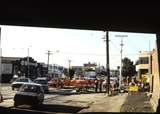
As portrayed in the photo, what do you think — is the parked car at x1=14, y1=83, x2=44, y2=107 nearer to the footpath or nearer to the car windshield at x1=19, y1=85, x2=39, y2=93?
the car windshield at x1=19, y1=85, x2=39, y2=93

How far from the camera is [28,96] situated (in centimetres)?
3225

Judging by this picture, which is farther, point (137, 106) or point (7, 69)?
point (7, 69)

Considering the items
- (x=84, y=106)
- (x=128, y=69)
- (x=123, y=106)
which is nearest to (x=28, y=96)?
(x=123, y=106)

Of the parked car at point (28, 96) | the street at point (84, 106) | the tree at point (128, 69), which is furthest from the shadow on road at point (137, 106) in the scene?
the tree at point (128, 69)

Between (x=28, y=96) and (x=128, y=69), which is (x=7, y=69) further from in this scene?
(x=28, y=96)

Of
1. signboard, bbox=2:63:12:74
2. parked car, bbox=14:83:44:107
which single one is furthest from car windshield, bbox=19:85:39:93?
signboard, bbox=2:63:12:74

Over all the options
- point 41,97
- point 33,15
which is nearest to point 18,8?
point 33,15

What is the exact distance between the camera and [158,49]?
30281mm

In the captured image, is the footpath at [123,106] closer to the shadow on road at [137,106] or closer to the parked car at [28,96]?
the shadow on road at [137,106]

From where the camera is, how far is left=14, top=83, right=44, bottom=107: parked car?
32281 mm

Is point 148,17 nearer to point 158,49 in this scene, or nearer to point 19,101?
point 158,49

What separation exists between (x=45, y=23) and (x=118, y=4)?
7.31 meters

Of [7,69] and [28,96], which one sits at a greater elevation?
[7,69]

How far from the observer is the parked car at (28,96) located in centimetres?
3228
